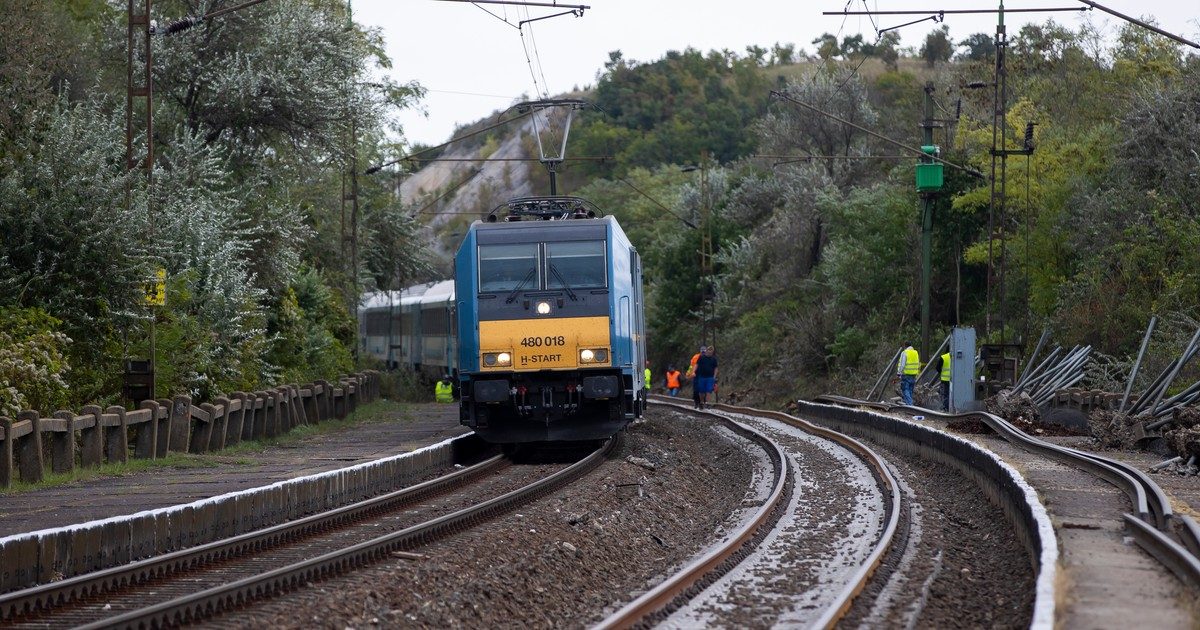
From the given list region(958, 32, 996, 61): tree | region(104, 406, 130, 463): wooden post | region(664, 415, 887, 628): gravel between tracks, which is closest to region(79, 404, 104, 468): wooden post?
region(104, 406, 130, 463): wooden post

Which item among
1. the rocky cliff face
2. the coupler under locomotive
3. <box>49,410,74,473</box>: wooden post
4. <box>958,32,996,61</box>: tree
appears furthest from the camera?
the rocky cliff face

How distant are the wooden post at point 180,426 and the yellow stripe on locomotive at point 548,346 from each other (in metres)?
4.19

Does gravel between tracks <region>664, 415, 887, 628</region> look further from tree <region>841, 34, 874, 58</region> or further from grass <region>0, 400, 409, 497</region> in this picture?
tree <region>841, 34, 874, 58</region>

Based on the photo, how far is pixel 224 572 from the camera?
34.3 feet

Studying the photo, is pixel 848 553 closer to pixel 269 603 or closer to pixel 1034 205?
pixel 269 603

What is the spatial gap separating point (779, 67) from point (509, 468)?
140 meters

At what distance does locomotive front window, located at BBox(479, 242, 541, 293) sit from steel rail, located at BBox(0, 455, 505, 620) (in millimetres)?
4720

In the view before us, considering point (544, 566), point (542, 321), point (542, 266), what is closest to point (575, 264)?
point (542, 266)

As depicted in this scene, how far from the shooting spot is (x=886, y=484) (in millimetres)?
17672

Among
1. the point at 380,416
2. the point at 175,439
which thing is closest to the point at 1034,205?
the point at 380,416

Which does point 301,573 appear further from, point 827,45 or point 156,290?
point 827,45

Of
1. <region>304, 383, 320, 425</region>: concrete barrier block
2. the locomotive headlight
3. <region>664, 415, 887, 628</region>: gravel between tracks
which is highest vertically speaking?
the locomotive headlight

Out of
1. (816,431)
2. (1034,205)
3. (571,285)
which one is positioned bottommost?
(816,431)

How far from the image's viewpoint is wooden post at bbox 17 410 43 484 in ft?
49.4
